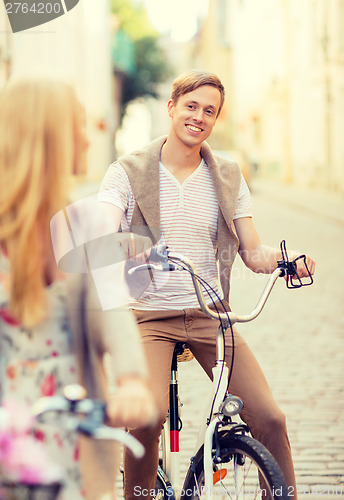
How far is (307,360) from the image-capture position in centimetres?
643

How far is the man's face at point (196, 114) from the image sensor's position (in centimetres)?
290

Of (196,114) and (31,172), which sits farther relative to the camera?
(196,114)

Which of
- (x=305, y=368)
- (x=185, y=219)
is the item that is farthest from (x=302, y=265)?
(x=305, y=368)

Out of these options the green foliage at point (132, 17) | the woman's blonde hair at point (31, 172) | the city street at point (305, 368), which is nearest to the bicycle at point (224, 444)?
the woman's blonde hair at point (31, 172)

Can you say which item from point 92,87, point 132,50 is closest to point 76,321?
point 92,87

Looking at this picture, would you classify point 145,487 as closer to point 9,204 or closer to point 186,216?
point 186,216

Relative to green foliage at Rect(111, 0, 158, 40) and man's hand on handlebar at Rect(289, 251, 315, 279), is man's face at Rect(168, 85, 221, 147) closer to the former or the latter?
man's hand on handlebar at Rect(289, 251, 315, 279)

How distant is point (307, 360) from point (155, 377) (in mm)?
3881

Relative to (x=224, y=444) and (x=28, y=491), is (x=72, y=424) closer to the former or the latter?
(x=28, y=491)

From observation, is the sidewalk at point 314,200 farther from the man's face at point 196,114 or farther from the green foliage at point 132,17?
the green foliage at point 132,17

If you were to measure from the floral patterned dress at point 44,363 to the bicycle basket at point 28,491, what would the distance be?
7 centimetres

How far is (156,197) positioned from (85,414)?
1251 millimetres

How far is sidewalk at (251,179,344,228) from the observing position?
18.9 m

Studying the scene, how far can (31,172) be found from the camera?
5.76 ft
